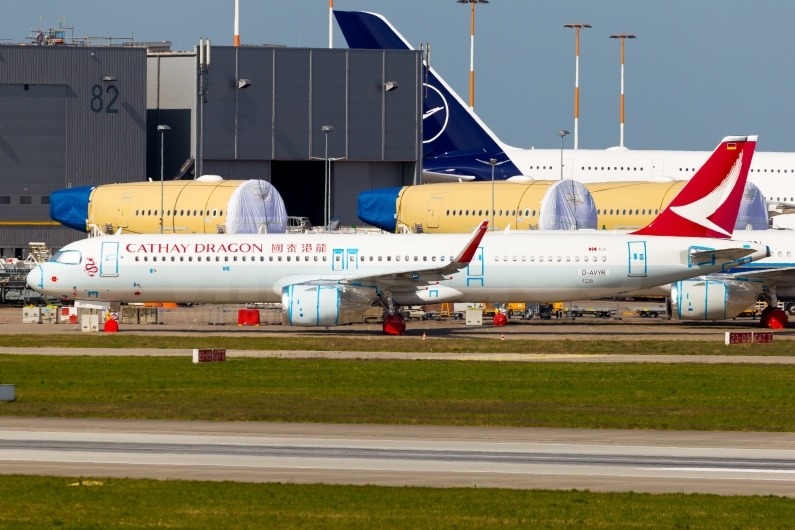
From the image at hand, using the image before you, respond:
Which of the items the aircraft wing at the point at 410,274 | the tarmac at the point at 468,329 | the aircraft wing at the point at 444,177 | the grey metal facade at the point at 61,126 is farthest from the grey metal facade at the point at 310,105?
the aircraft wing at the point at 410,274

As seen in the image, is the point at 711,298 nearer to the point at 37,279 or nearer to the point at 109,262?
the point at 109,262

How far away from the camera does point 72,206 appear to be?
80.8 m

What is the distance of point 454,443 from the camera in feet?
74.2

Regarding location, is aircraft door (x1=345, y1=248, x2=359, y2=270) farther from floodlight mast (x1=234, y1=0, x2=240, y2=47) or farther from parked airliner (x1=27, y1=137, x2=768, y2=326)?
floodlight mast (x1=234, y1=0, x2=240, y2=47)

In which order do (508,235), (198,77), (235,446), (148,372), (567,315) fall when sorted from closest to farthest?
1. (235,446)
2. (148,372)
3. (508,235)
4. (567,315)
5. (198,77)

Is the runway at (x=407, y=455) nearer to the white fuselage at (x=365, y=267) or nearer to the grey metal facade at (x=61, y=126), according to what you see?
the white fuselage at (x=365, y=267)

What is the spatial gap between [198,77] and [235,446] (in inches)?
2786

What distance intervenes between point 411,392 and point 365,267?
19.1 metres

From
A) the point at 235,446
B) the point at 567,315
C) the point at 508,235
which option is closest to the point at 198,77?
the point at 567,315

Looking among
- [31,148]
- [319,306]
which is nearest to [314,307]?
[319,306]

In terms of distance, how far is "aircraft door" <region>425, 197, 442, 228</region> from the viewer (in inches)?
3027

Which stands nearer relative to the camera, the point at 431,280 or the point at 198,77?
the point at 431,280

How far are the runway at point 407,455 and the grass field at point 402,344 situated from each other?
16886 mm

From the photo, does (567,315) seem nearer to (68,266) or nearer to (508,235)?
(508,235)
